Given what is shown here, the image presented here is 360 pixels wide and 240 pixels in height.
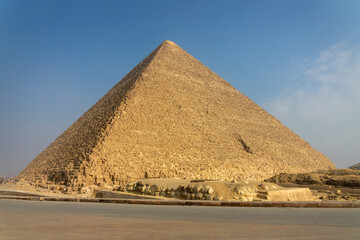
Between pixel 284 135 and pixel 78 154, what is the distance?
95.0ft

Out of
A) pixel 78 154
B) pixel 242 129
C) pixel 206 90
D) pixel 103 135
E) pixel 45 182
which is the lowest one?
pixel 45 182

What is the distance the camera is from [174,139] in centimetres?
2834

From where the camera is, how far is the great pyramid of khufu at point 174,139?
77.6ft

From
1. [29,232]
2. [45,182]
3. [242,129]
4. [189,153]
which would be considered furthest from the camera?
[242,129]

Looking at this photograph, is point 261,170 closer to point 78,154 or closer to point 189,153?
point 189,153

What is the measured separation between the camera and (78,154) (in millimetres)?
24703

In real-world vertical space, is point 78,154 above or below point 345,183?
above

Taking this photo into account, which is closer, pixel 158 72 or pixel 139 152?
pixel 139 152

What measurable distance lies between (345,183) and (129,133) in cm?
1707

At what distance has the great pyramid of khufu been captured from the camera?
2364cm

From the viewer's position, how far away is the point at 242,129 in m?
37.2

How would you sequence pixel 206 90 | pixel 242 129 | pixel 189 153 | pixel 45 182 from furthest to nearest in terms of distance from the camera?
pixel 206 90
pixel 242 129
pixel 189 153
pixel 45 182

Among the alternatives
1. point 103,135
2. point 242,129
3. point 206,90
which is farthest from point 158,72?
point 103,135

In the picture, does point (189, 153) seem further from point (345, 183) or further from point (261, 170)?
point (345, 183)
